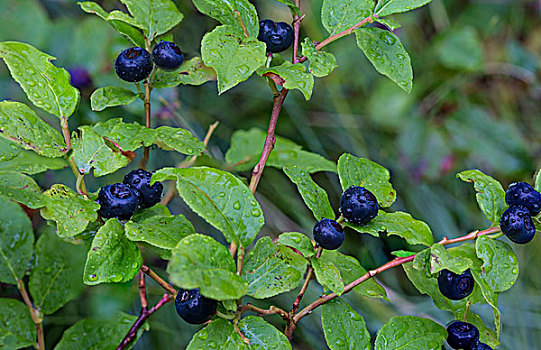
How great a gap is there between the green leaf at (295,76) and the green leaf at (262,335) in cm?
32

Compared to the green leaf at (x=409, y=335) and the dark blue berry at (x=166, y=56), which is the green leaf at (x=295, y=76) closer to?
the dark blue berry at (x=166, y=56)

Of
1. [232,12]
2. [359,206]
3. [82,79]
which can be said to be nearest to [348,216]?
[359,206]

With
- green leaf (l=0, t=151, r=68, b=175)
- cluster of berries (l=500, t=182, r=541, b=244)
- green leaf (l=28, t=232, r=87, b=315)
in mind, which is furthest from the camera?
green leaf (l=28, t=232, r=87, b=315)

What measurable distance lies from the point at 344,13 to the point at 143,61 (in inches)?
13.7

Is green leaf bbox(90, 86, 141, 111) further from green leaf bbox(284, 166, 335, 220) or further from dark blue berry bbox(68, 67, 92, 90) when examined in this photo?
dark blue berry bbox(68, 67, 92, 90)

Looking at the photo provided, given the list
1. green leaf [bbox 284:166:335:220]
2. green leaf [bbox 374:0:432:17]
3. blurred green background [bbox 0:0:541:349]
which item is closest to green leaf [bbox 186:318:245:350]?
green leaf [bbox 284:166:335:220]

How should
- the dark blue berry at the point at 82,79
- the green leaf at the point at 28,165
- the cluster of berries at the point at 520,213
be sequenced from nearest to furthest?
the cluster of berries at the point at 520,213, the green leaf at the point at 28,165, the dark blue berry at the point at 82,79

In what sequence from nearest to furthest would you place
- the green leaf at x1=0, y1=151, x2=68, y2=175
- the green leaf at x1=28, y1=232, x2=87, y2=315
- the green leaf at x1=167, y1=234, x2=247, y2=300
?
1. the green leaf at x1=167, y1=234, x2=247, y2=300
2. the green leaf at x1=0, y1=151, x2=68, y2=175
3. the green leaf at x1=28, y1=232, x2=87, y2=315

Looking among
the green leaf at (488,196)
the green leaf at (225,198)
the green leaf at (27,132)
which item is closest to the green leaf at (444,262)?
the green leaf at (488,196)

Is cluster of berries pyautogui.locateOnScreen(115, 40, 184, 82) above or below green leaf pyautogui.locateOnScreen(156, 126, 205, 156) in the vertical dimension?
above

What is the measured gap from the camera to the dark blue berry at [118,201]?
0.74m

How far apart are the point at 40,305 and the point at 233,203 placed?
0.51m

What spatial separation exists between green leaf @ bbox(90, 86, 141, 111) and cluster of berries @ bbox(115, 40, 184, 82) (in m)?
0.05

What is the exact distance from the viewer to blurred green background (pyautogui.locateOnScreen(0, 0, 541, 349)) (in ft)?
5.65
